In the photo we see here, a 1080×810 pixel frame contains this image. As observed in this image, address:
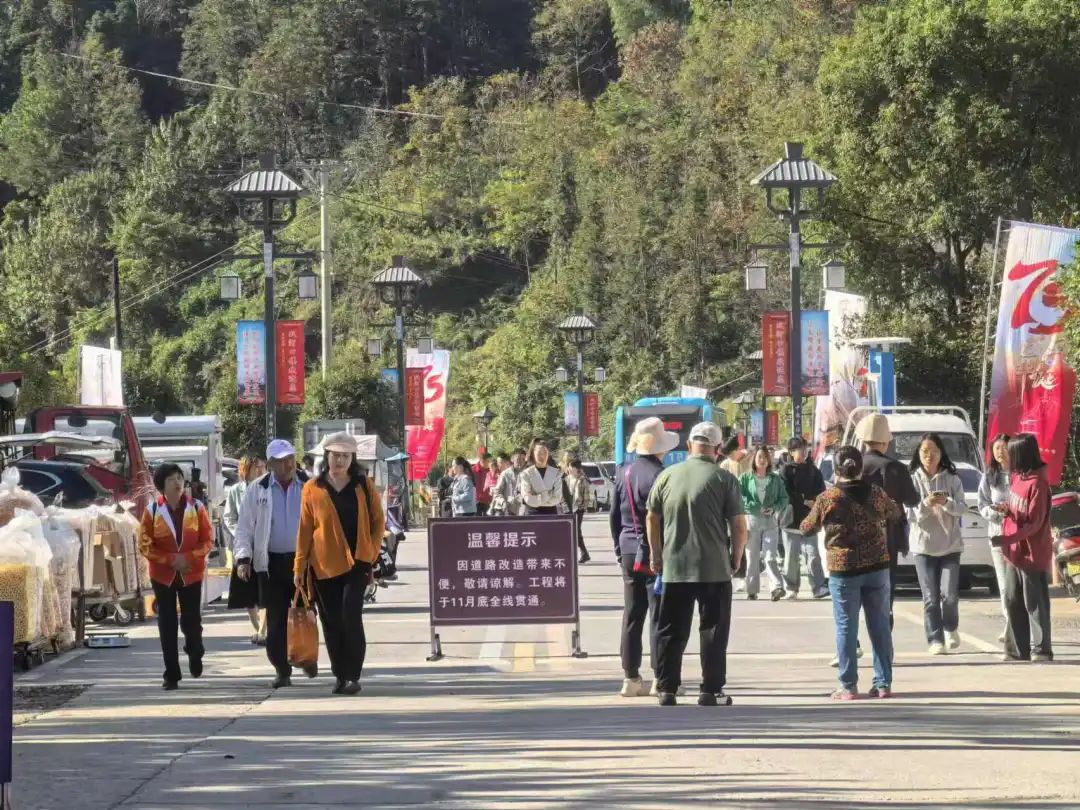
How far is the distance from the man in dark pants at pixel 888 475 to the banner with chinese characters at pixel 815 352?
690 inches

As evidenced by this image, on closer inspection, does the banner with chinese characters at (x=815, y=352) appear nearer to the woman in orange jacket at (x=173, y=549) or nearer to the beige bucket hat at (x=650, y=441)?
the woman in orange jacket at (x=173, y=549)

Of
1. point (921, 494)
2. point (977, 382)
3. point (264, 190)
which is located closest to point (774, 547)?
point (921, 494)

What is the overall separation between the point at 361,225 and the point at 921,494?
82015 mm

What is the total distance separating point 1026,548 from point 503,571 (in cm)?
398

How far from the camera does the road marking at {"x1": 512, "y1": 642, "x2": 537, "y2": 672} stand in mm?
14648

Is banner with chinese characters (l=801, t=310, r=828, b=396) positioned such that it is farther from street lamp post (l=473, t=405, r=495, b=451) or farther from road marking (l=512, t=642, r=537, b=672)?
street lamp post (l=473, t=405, r=495, b=451)

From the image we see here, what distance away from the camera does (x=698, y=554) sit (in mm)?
11875

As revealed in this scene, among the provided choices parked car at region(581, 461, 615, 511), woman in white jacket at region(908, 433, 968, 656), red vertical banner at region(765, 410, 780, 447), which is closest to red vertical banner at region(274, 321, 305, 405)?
parked car at region(581, 461, 615, 511)

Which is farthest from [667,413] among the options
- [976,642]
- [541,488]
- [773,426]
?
[976,642]

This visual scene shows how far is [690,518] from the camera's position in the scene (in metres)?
11.9

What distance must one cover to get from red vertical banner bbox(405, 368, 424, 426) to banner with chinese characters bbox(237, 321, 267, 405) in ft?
53.3

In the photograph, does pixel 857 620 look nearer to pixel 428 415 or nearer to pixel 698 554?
pixel 698 554

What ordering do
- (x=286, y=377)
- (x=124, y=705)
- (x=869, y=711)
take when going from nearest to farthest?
1. (x=869, y=711)
2. (x=124, y=705)
3. (x=286, y=377)

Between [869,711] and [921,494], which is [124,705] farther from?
[921,494]
